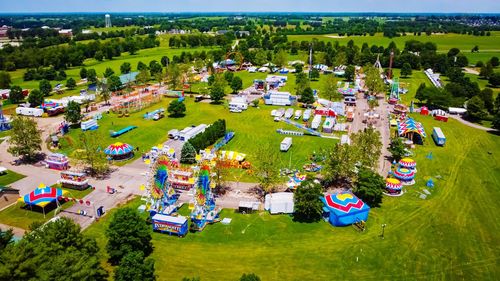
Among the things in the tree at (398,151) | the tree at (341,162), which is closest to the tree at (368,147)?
the tree at (341,162)

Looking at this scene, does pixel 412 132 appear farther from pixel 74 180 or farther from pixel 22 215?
pixel 22 215

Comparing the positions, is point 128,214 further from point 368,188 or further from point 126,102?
point 126,102

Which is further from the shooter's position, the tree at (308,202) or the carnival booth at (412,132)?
the carnival booth at (412,132)

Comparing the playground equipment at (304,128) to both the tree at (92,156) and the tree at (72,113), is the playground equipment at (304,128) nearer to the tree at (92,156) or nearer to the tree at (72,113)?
the tree at (92,156)

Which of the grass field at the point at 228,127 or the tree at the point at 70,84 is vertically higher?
the tree at the point at 70,84

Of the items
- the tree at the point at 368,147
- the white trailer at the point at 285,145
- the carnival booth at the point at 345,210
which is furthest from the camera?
the white trailer at the point at 285,145

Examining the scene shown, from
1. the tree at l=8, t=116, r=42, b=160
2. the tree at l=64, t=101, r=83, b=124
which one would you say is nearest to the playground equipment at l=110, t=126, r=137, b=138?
the tree at l=64, t=101, r=83, b=124
